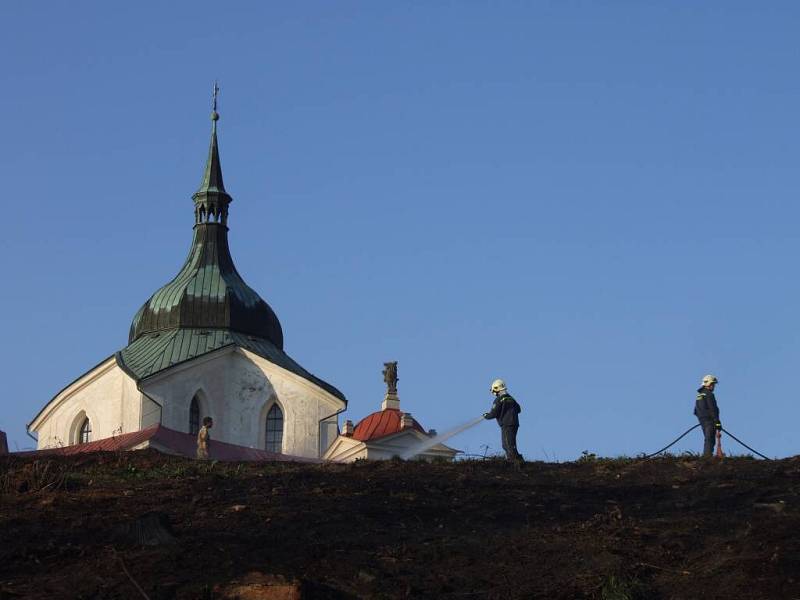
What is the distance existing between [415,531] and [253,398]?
32.6 meters

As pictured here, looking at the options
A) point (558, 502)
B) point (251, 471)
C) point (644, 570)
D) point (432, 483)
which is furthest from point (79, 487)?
point (644, 570)

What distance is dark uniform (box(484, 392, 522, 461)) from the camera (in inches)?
895

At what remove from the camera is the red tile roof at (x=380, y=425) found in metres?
50.9

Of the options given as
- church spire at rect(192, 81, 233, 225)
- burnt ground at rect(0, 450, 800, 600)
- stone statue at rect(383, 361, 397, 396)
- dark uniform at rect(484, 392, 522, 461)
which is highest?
church spire at rect(192, 81, 233, 225)

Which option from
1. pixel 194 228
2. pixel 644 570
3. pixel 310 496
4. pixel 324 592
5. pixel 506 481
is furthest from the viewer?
pixel 194 228

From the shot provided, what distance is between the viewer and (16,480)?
19.4m

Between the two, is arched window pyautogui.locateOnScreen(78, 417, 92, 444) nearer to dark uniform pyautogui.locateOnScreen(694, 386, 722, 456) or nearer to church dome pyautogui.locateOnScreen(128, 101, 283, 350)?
church dome pyautogui.locateOnScreen(128, 101, 283, 350)

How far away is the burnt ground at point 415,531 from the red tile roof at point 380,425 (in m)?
29.7

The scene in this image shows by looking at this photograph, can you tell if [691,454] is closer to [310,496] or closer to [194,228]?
[310,496]

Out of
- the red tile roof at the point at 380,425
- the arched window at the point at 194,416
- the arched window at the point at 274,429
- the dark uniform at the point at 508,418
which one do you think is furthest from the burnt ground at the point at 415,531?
the red tile roof at the point at 380,425

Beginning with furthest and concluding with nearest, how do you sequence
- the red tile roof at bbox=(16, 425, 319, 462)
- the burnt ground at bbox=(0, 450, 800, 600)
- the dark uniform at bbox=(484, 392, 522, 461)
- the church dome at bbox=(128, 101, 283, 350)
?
the church dome at bbox=(128, 101, 283, 350), the red tile roof at bbox=(16, 425, 319, 462), the dark uniform at bbox=(484, 392, 522, 461), the burnt ground at bbox=(0, 450, 800, 600)

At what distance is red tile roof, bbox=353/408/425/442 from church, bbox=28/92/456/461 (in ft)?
0.36

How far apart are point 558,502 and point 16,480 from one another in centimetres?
691

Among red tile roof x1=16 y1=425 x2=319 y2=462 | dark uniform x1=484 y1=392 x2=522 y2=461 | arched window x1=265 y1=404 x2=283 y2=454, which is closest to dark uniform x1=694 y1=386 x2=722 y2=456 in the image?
dark uniform x1=484 y1=392 x2=522 y2=461
